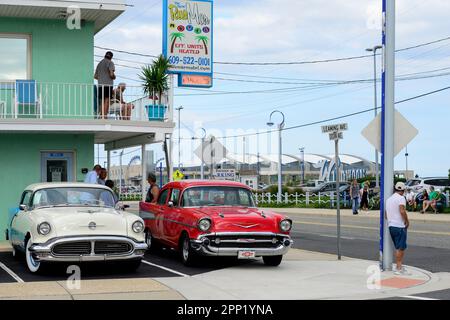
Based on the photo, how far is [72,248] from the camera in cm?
1199

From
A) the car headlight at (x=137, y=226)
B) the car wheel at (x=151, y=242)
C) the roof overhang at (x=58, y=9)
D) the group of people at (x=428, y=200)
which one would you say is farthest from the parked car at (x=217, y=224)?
the group of people at (x=428, y=200)

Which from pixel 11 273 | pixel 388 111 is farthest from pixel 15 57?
pixel 388 111

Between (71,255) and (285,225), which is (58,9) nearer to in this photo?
(71,255)

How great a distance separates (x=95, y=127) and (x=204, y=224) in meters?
6.82

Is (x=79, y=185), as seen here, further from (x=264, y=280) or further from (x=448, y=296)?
(x=448, y=296)

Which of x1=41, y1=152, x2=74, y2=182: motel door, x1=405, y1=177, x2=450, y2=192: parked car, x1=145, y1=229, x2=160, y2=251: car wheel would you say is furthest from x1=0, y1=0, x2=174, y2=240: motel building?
x1=405, y1=177, x2=450, y2=192: parked car

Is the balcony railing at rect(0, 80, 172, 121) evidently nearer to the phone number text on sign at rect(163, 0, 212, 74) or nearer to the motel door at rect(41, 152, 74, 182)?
the motel door at rect(41, 152, 74, 182)

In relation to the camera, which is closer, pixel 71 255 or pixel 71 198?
pixel 71 255

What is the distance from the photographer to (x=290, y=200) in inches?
2039

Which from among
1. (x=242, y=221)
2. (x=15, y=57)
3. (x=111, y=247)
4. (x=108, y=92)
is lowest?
(x=111, y=247)

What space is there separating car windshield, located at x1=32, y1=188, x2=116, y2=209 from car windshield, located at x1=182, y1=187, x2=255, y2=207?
165 centimetres

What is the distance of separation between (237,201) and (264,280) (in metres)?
3.07

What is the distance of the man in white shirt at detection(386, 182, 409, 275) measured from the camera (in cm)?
1316
